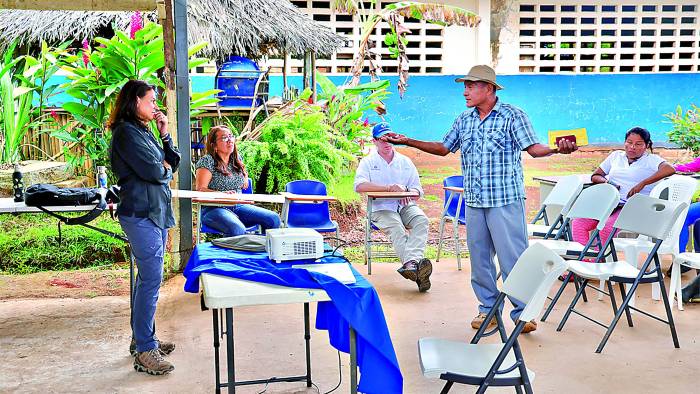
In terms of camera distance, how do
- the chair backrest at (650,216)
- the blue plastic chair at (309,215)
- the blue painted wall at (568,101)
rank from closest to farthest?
the chair backrest at (650,216) → the blue plastic chair at (309,215) → the blue painted wall at (568,101)

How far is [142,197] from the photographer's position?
358 cm

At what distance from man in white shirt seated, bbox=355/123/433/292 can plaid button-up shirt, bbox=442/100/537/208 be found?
4.78 feet

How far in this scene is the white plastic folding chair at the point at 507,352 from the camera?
103 inches

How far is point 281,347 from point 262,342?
0.16 meters

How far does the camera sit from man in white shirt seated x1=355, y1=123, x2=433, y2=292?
18.9 feet

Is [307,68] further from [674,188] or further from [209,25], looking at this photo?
[674,188]

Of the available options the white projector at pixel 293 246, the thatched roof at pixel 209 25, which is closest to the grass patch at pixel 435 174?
the thatched roof at pixel 209 25

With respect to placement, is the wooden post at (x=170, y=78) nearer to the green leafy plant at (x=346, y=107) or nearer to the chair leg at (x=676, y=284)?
the chair leg at (x=676, y=284)

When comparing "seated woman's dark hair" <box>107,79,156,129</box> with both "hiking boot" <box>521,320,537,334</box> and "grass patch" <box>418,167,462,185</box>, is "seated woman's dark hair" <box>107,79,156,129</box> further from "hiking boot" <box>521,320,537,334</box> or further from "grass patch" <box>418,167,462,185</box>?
"grass patch" <box>418,167,462,185</box>

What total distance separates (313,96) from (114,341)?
667 cm

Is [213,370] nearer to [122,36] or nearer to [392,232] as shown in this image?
[392,232]

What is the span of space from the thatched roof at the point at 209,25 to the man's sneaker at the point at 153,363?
5.62 meters

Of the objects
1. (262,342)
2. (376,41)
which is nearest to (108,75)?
(262,342)

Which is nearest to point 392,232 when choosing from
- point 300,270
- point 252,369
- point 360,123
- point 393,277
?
point 393,277
